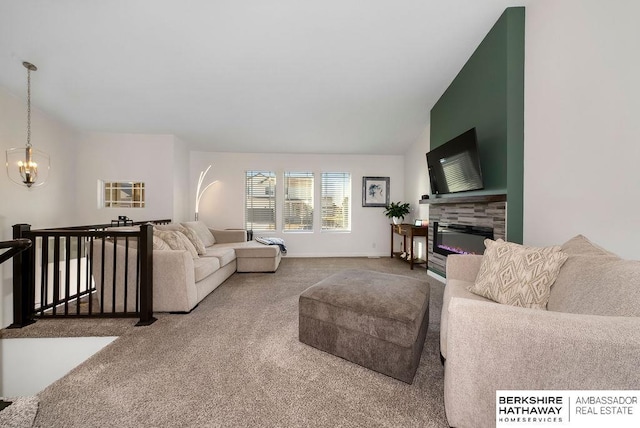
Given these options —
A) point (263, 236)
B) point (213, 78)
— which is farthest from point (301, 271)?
point (213, 78)

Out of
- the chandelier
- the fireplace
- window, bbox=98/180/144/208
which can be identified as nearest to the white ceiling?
the chandelier

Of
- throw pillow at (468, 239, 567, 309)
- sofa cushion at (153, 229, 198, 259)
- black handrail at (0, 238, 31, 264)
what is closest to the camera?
black handrail at (0, 238, 31, 264)

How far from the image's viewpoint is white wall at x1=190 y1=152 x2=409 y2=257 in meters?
5.77

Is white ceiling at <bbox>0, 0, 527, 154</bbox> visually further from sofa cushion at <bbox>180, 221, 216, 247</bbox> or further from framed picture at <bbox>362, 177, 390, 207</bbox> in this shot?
sofa cushion at <bbox>180, 221, 216, 247</bbox>

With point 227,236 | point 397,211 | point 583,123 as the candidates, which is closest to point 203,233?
point 227,236

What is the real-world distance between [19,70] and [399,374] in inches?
203

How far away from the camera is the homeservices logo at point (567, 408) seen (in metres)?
0.77

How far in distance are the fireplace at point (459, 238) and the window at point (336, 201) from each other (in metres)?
2.23

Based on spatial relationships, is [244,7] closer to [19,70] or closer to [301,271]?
[19,70]

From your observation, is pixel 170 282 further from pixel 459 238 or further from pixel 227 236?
pixel 459 238

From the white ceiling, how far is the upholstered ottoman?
260cm

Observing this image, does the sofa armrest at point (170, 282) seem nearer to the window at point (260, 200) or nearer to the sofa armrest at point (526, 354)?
the sofa armrest at point (526, 354)

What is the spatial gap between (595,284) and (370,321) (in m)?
1.11

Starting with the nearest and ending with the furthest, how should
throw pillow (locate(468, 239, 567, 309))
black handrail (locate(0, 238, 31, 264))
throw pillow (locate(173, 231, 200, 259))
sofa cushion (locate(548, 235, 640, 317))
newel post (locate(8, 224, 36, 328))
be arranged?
sofa cushion (locate(548, 235, 640, 317)), black handrail (locate(0, 238, 31, 264)), throw pillow (locate(468, 239, 567, 309)), newel post (locate(8, 224, 36, 328)), throw pillow (locate(173, 231, 200, 259))
